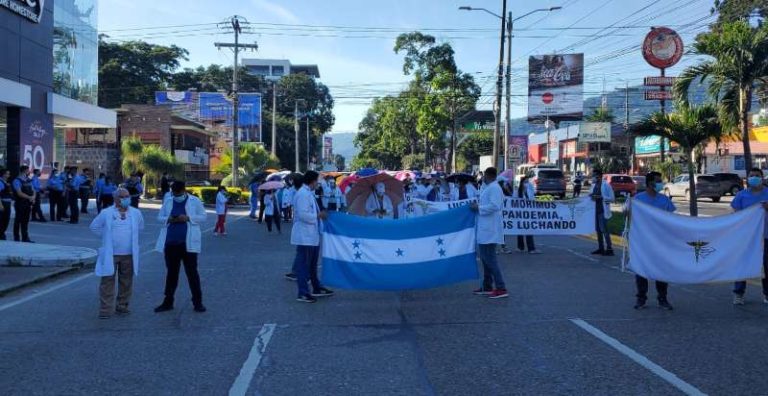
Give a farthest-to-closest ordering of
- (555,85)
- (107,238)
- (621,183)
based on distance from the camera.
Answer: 1. (555,85)
2. (621,183)
3. (107,238)

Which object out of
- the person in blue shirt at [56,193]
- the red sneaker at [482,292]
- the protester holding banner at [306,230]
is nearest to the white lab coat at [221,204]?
the person in blue shirt at [56,193]

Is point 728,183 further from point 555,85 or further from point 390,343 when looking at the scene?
point 390,343

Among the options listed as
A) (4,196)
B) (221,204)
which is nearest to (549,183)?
(221,204)

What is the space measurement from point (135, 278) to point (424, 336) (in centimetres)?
611

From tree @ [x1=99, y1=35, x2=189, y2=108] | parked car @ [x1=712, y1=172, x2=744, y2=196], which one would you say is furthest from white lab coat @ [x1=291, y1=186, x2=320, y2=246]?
tree @ [x1=99, y1=35, x2=189, y2=108]

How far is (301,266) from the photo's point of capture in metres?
9.05

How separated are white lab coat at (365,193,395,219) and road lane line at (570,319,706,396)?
658 centimetres

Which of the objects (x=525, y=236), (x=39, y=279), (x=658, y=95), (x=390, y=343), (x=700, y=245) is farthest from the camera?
(x=658, y=95)

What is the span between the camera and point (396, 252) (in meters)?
9.21

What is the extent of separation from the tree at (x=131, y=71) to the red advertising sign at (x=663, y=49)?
6185 cm

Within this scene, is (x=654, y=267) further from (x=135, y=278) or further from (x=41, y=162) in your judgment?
(x=41, y=162)

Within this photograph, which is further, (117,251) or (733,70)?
(733,70)

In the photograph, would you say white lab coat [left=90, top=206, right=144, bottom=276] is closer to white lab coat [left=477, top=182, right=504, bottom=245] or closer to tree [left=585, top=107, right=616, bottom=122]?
white lab coat [left=477, top=182, right=504, bottom=245]

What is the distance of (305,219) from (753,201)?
223 inches
